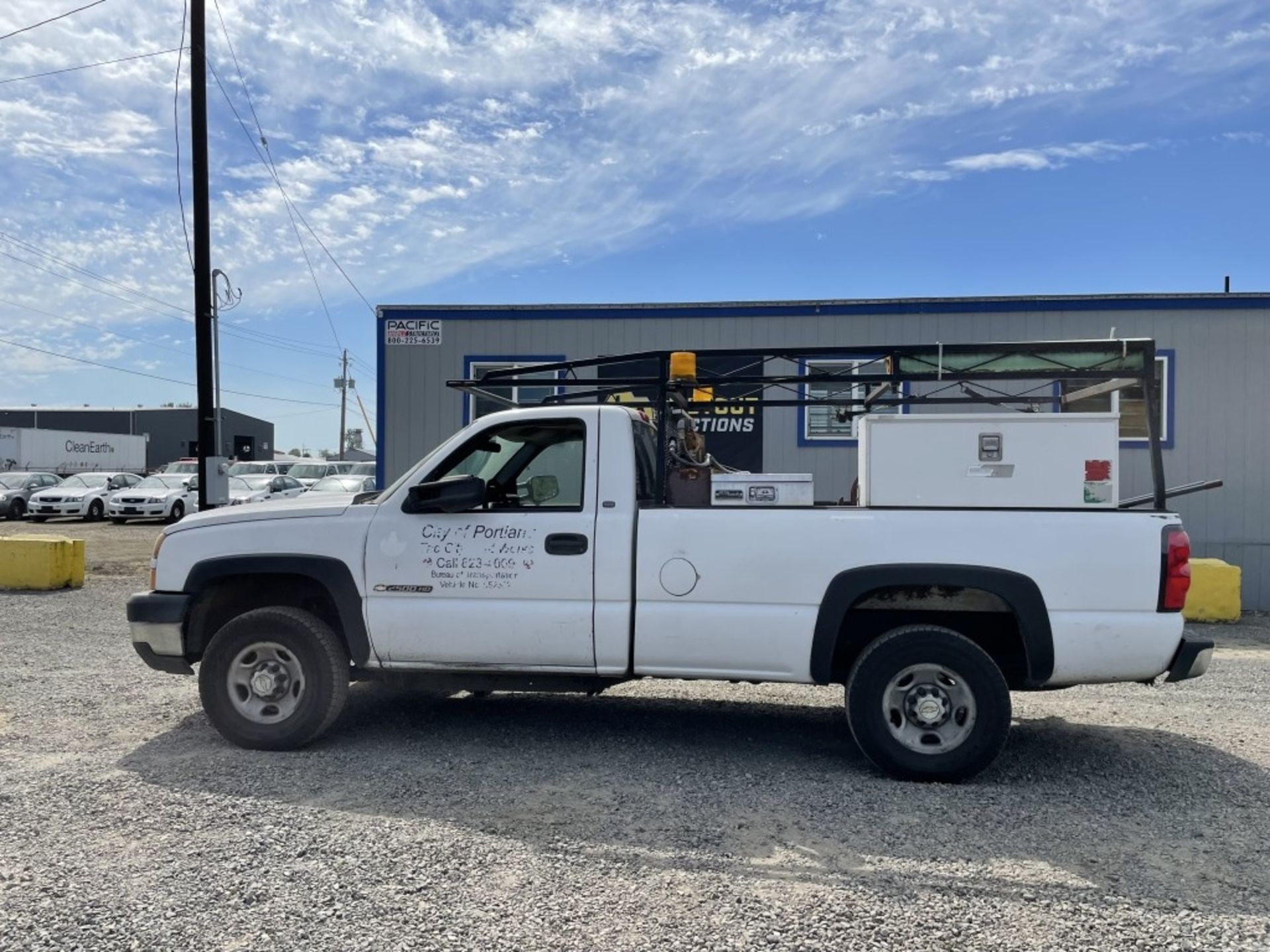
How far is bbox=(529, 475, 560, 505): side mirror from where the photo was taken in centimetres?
529

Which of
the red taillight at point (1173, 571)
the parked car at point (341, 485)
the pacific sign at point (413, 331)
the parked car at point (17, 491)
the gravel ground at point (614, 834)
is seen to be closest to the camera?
the gravel ground at point (614, 834)

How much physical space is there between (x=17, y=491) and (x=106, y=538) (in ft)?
29.0

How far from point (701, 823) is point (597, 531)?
1579 millimetres

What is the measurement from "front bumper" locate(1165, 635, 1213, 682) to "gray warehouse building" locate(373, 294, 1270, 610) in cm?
788

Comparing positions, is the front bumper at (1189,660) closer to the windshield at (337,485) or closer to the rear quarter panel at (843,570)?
the rear quarter panel at (843,570)

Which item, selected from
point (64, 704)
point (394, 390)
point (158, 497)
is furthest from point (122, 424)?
point (64, 704)

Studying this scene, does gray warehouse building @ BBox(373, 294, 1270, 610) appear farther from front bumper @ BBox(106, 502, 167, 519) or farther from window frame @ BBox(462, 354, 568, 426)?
front bumper @ BBox(106, 502, 167, 519)

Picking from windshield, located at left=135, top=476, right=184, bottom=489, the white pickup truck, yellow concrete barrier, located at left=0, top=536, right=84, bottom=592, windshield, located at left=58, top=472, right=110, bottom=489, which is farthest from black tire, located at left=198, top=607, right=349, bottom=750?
windshield, located at left=58, top=472, right=110, bottom=489

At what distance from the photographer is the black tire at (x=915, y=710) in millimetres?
4707

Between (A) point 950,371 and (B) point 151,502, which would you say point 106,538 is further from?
(A) point 950,371

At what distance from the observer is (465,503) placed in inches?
199

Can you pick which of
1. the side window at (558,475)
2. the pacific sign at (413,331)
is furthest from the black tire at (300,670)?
the pacific sign at (413,331)

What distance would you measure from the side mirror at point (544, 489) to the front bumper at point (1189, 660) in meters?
3.24

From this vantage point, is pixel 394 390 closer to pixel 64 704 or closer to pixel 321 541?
pixel 64 704
